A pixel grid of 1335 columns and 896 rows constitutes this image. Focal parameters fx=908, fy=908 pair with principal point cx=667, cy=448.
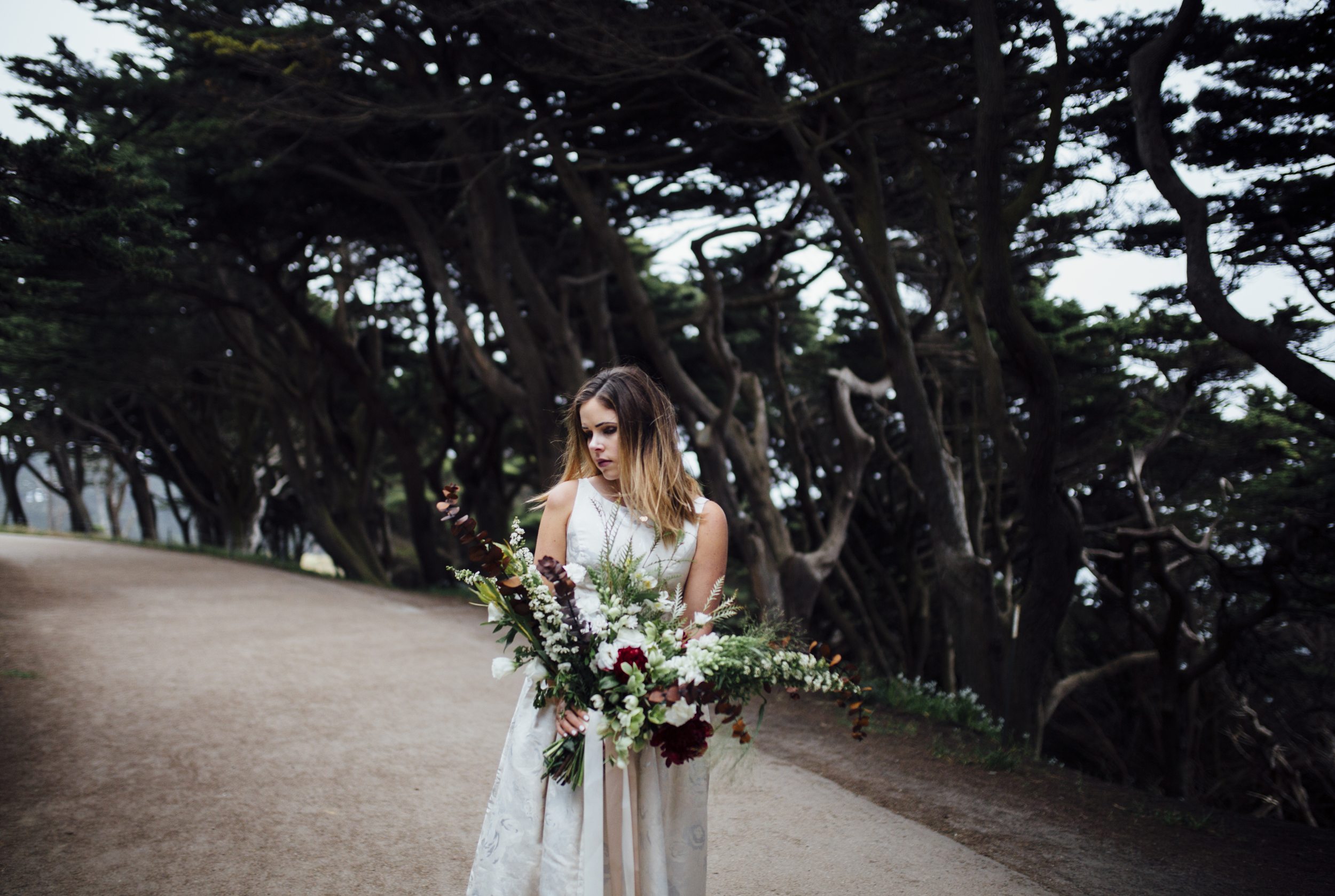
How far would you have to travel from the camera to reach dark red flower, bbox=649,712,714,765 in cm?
228

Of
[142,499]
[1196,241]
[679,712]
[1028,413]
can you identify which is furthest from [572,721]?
[142,499]

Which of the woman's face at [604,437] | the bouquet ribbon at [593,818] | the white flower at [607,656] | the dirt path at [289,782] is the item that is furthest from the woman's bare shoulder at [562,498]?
the dirt path at [289,782]

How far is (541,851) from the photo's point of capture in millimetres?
2520

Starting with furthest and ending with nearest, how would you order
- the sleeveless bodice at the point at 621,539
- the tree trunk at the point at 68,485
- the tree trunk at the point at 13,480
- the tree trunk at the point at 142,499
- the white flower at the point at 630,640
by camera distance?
the tree trunk at the point at 13,480 → the tree trunk at the point at 142,499 → the tree trunk at the point at 68,485 → the sleeveless bodice at the point at 621,539 → the white flower at the point at 630,640

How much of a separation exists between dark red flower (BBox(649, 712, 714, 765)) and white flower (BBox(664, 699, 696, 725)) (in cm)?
6

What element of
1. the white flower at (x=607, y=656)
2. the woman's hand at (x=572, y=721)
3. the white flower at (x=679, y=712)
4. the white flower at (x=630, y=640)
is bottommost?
the woman's hand at (x=572, y=721)

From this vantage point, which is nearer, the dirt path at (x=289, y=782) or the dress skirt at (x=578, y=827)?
the dress skirt at (x=578, y=827)

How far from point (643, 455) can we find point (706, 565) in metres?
0.37

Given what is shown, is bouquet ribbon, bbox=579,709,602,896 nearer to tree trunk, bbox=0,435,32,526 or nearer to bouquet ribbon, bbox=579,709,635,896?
bouquet ribbon, bbox=579,709,635,896

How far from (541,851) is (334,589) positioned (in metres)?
10.6

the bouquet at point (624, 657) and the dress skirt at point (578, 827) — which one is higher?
the bouquet at point (624, 657)

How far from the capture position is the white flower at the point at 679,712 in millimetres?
2205

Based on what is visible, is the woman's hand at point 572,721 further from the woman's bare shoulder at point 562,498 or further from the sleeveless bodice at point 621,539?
the woman's bare shoulder at point 562,498

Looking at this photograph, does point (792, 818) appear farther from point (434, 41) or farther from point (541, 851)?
point (434, 41)
